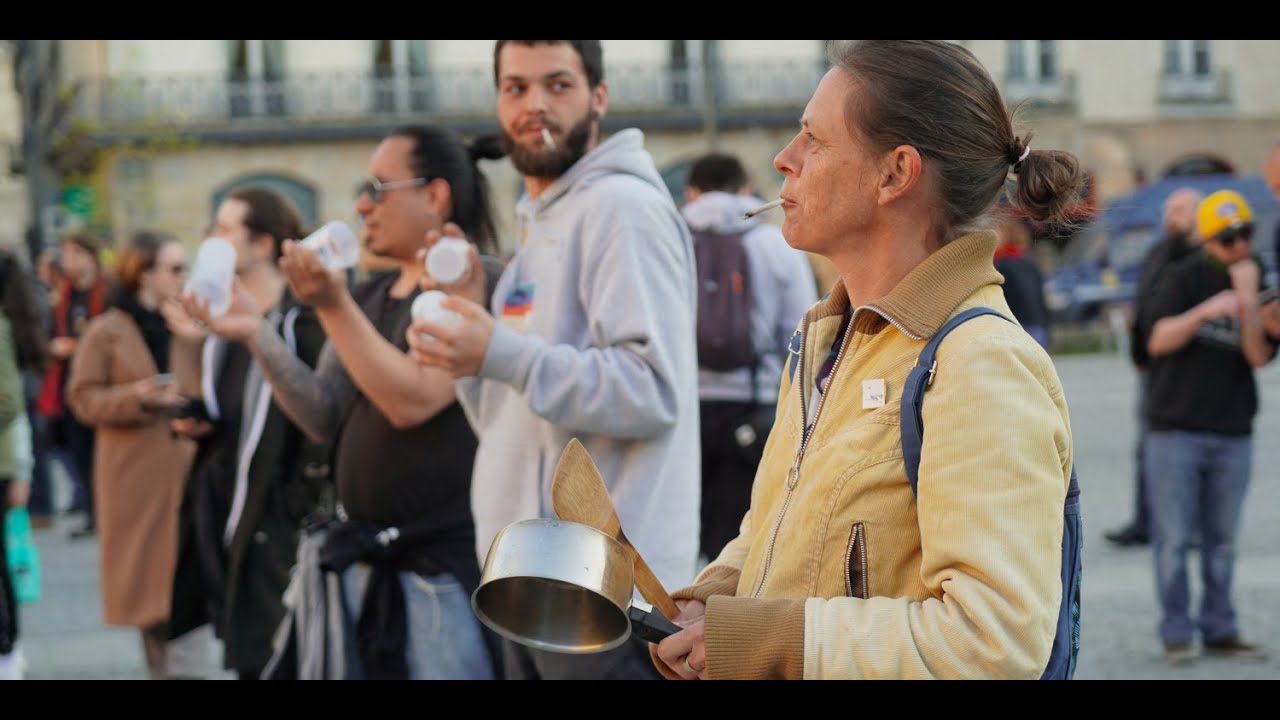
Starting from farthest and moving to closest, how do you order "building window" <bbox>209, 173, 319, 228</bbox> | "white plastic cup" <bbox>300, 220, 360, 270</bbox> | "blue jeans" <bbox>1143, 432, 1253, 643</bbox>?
"building window" <bbox>209, 173, 319, 228</bbox>
"blue jeans" <bbox>1143, 432, 1253, 643</bbox>
"white plastic cup" <bbox>300, 220, 360, 270</bbox>

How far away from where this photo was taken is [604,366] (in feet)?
11.0

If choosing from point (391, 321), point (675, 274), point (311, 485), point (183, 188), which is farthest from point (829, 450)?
point (183, 188)

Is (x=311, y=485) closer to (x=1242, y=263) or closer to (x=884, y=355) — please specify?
(x=884, y=355)

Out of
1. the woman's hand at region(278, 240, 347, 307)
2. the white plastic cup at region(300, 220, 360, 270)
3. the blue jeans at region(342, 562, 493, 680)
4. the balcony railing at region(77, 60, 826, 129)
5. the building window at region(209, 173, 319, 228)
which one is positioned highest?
the balcony railing at region(77, 60, 826, 129)

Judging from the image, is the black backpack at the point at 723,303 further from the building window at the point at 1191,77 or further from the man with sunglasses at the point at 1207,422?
the building window at the point at 1191,77

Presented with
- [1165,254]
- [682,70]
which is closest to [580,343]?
[1165,254]

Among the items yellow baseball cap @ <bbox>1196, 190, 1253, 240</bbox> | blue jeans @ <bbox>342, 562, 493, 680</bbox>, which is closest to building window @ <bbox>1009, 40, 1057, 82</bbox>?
yellow baseball cap @ <bbox>1196, 190, 1253, 240</bbox>

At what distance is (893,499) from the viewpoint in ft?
6.46

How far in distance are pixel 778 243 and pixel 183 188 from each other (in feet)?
102

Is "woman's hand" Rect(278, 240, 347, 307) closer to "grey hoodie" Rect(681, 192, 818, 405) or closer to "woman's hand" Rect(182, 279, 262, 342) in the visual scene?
"woman's hand" Rect(182, 279, 262, 342)

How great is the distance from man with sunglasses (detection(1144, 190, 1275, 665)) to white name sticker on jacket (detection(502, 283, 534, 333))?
4.02 meters

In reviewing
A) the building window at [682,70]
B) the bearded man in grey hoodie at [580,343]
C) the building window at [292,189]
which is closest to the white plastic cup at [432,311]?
the bearded man in grey hoodie at [580,343]

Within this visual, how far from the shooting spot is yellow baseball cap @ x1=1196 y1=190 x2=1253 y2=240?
657cm

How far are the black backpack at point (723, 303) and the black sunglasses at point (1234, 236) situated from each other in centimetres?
206
